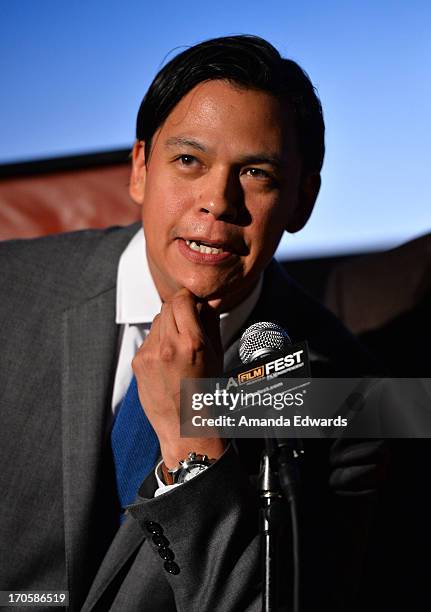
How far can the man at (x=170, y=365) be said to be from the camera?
4.11 feet

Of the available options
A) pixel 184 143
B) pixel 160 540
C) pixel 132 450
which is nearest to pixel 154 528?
pixel 160 540

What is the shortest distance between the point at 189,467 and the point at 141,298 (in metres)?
0.44

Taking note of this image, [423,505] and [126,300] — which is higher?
[126,300]

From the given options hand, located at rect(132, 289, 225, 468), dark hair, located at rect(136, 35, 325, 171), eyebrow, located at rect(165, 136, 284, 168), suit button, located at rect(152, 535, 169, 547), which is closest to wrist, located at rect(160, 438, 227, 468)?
hand, located at rect(132, 289, 225, 468)

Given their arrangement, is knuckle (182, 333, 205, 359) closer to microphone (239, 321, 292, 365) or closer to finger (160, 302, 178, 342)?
finger (160, 302, 178, 342)

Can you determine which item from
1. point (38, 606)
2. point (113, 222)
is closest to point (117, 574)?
point (38, 606)

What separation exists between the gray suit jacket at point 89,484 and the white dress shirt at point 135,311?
22 millimetres

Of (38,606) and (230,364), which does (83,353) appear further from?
(38,606)

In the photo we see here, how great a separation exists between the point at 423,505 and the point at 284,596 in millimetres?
938

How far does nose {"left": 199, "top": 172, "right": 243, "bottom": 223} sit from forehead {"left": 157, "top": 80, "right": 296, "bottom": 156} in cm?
6

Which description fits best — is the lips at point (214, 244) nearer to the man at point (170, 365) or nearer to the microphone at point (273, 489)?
the man at point (170, 365)

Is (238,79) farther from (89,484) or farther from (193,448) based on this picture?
(89,484)

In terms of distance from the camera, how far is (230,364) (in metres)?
1.55

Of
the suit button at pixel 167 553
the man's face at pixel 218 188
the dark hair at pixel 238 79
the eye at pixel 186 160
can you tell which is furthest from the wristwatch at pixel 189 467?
the dark hair at pixel 238 79
